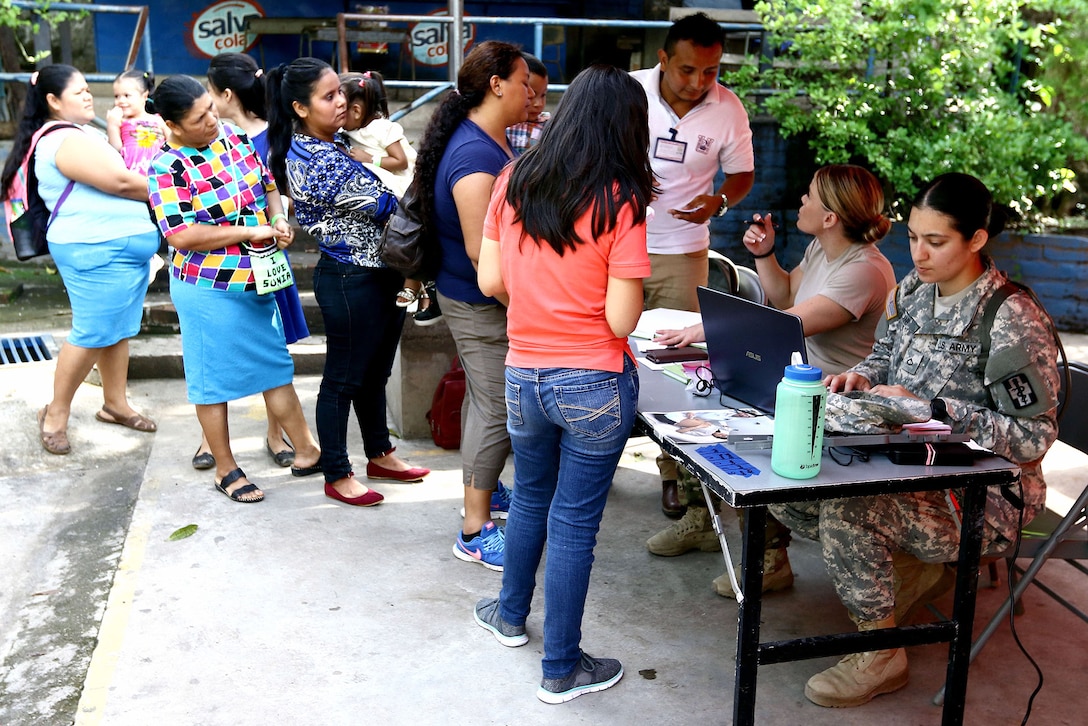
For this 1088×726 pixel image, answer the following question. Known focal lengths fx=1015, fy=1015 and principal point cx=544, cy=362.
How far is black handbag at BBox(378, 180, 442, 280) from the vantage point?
11.4 ft

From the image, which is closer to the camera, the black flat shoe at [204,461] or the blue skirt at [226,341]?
the blue skirt at [226,341]

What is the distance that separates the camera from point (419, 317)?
4.21 m

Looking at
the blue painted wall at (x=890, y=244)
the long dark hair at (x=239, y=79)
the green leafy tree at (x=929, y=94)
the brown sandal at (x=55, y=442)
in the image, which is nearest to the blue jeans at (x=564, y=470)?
the long dark hair at (x=239, y=79)

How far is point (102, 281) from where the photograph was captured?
470cm

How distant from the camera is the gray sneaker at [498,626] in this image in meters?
3.16

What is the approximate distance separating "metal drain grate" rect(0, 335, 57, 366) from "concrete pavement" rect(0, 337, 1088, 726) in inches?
51.3

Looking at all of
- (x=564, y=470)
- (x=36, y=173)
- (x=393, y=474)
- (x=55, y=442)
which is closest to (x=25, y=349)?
(x=55, y=442)

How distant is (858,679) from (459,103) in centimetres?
216

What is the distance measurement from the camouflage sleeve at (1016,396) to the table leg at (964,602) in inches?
7.5

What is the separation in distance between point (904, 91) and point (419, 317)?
516cm

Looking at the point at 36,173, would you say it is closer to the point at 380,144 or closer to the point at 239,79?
the point at 239,79

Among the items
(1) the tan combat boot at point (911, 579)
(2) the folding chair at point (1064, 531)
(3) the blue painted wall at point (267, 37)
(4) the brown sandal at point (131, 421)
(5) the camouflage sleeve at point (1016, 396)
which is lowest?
(4) the brown sandal at point (131, 421)

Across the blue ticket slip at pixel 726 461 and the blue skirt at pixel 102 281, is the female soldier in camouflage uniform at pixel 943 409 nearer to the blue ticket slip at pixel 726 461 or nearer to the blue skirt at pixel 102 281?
the blue ticket slip at pixel 726 461

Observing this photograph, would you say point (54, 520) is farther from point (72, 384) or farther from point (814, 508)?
point (814, 508)
